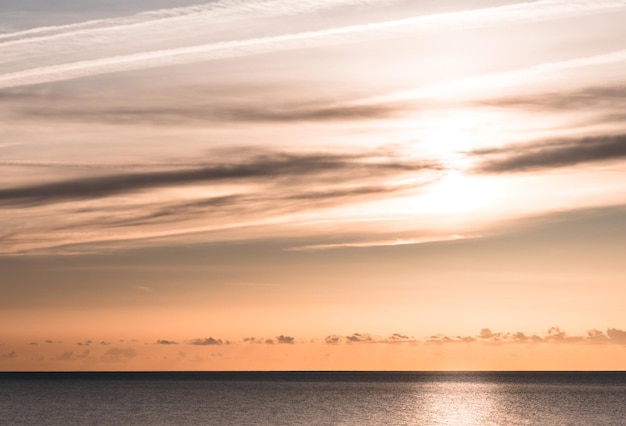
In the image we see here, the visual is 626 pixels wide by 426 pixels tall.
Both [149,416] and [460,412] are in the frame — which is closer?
[149,416]

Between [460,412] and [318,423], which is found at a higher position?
[318,423]

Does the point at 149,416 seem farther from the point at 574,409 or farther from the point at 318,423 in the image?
the point at 574,409

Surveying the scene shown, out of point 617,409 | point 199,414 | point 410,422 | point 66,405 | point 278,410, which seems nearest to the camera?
point 410,422

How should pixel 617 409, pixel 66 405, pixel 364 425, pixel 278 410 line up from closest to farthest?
pixel 364 425
pixel 278 410
pixel 617 409
pixel 66 405

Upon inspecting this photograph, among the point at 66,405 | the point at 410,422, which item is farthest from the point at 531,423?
the point at 66,405

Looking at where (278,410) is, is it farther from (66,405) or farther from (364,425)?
(66,405)

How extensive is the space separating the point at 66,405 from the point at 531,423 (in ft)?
303

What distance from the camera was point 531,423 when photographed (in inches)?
5704

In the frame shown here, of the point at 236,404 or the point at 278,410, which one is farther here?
the point at 236,404

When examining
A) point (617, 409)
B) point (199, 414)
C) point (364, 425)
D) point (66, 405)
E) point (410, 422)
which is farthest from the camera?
point (66, 405)

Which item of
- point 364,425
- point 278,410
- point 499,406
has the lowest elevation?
point 499,406

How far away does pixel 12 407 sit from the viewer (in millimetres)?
185250

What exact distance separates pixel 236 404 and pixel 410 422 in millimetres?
55450

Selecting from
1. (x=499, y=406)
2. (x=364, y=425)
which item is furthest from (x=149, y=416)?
(x=499, y=406)
